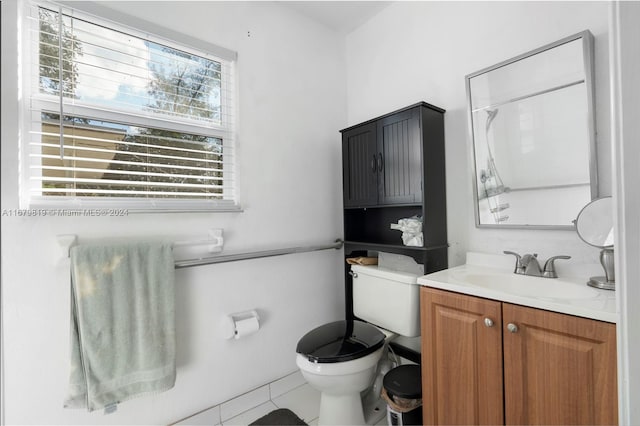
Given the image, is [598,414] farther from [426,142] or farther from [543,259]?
[426,142]

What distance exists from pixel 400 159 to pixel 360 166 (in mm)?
314

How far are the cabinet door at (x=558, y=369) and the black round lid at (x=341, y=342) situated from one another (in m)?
0.61

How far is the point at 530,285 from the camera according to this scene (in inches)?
51.0

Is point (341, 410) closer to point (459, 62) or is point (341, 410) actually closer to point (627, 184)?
point (627, 184)

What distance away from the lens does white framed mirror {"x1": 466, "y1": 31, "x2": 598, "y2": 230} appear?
3.96 feet

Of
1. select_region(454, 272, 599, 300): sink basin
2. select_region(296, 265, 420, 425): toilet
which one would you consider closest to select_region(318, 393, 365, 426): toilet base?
select_region(296, 265, 420, 425): toilet

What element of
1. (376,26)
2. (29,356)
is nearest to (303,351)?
(29,356)

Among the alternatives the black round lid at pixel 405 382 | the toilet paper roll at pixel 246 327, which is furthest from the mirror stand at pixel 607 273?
the toilet paper roll at pixel 246 327

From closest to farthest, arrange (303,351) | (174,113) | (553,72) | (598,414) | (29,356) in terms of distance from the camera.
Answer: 1. (598,414)
2. (29,356)
3. (553,72)
4. (303,351)
5. (174,113)

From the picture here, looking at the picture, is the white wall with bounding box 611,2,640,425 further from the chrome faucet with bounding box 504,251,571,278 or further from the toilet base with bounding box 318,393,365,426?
the toilet base with bounding box 318,393,365,426

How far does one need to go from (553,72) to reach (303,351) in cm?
172

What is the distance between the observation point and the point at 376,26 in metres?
2.04

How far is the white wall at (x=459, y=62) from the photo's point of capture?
4.01 ft

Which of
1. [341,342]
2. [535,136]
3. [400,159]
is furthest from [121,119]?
[535,136]
